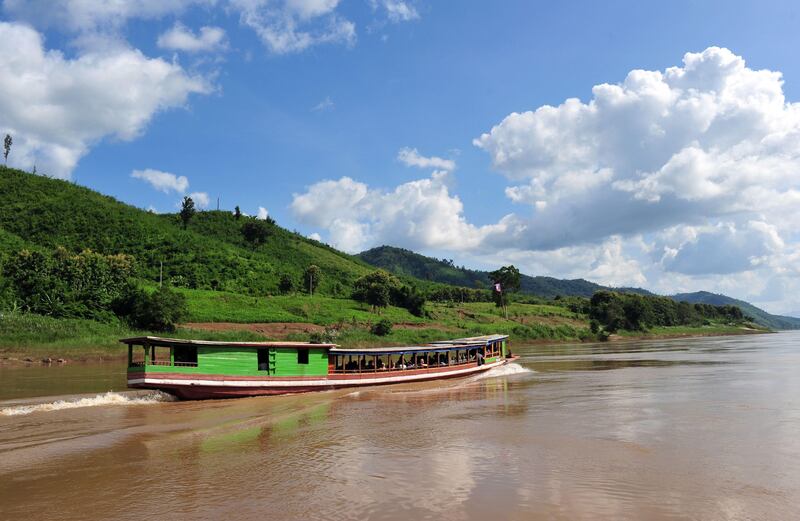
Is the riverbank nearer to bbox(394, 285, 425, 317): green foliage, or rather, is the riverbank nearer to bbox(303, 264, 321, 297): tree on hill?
bbox(394, 285, 425, 317): green foliage

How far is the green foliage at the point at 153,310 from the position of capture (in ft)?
202

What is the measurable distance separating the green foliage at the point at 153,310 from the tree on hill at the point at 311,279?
39563 mm

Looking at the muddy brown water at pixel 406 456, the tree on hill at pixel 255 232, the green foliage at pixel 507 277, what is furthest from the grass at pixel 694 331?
the muddy brown water at pixel 406 456

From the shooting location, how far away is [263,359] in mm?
29484

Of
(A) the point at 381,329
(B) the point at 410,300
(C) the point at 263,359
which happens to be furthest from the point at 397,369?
(B) the point at 410,300

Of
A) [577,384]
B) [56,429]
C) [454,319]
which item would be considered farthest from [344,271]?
[56,429]

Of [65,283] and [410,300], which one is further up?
[65,283]

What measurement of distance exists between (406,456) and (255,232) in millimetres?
120027

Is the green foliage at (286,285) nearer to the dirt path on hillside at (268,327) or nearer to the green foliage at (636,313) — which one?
the dirt path on hillside at (268,327)

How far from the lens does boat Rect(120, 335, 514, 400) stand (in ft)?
85.3

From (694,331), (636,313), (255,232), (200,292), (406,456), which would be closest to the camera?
(406,456)

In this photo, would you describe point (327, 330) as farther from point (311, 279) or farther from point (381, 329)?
point (311, 279)

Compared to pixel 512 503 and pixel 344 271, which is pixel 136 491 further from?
pixel 344 271

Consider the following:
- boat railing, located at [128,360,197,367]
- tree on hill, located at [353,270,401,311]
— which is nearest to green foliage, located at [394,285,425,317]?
tree on hill, located at [353,270,401,311]
